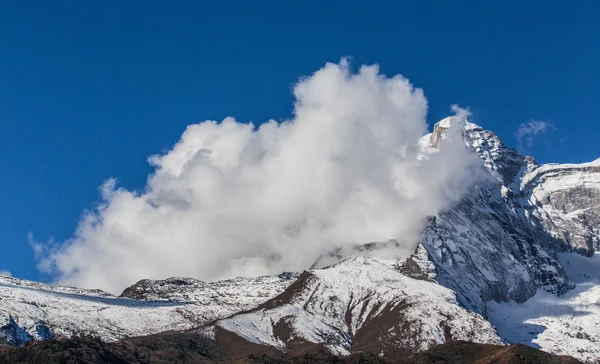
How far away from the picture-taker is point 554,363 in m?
200

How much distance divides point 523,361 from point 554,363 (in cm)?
875

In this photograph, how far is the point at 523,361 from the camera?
7726 inches
